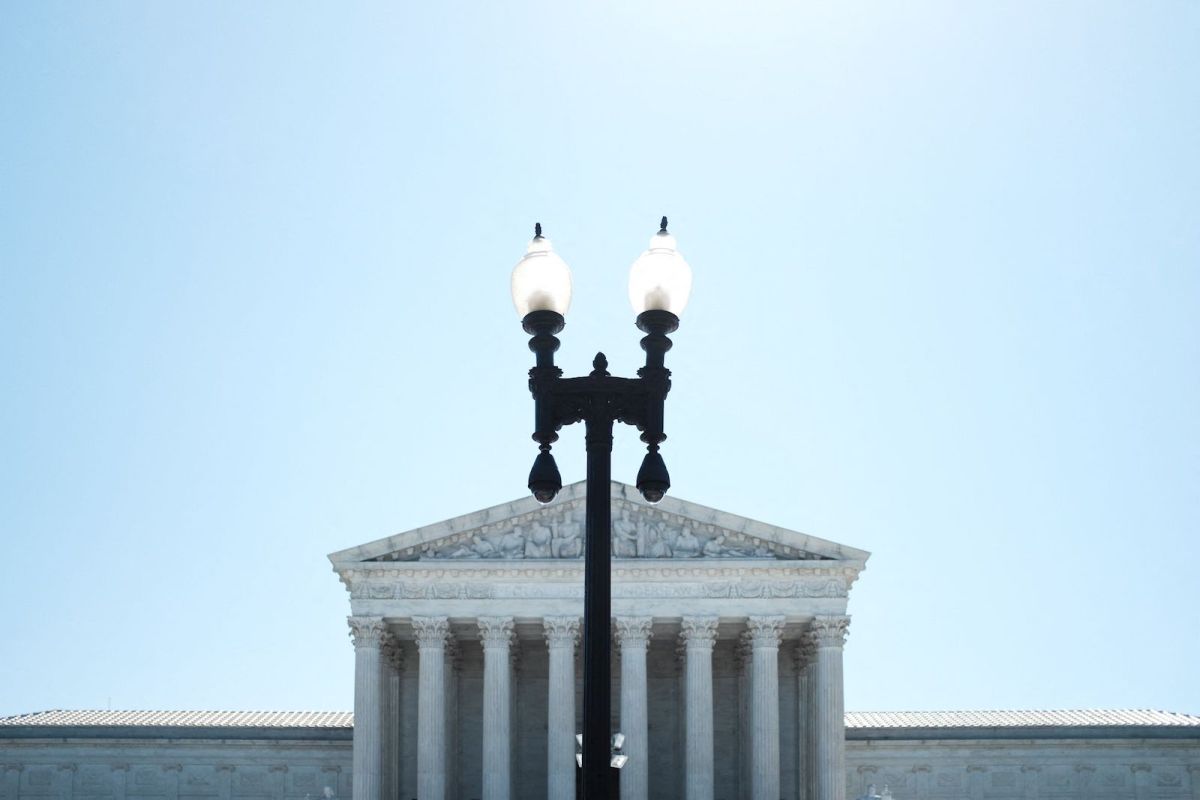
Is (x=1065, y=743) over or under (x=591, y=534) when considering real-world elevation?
under

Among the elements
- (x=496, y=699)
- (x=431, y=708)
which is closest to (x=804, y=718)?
(x=496, y=699)

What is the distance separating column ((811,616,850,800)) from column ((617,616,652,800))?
7.48m

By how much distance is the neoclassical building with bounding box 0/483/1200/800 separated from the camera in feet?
223

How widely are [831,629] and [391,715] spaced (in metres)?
20.8

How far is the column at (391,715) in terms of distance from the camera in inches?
2790

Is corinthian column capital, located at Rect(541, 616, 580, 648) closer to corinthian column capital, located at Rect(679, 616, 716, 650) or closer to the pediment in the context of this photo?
the pediment

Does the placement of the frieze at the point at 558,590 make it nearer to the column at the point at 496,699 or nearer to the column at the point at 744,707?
the column at the point at 496,699

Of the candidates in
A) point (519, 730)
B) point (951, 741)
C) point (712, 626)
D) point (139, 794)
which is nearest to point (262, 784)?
point (139, 794)

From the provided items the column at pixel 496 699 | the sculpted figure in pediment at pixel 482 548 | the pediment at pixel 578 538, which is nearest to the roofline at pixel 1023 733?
the pediment at pixel 578 538

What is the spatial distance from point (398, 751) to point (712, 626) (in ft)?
54.0

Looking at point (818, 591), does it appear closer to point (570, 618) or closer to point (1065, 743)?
point (570, 618)

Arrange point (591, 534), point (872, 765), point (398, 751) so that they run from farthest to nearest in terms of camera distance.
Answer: point (872, 765) → point (398, 751) → point (591, 534)

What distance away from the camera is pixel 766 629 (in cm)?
6794

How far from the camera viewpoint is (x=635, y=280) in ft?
58.0
